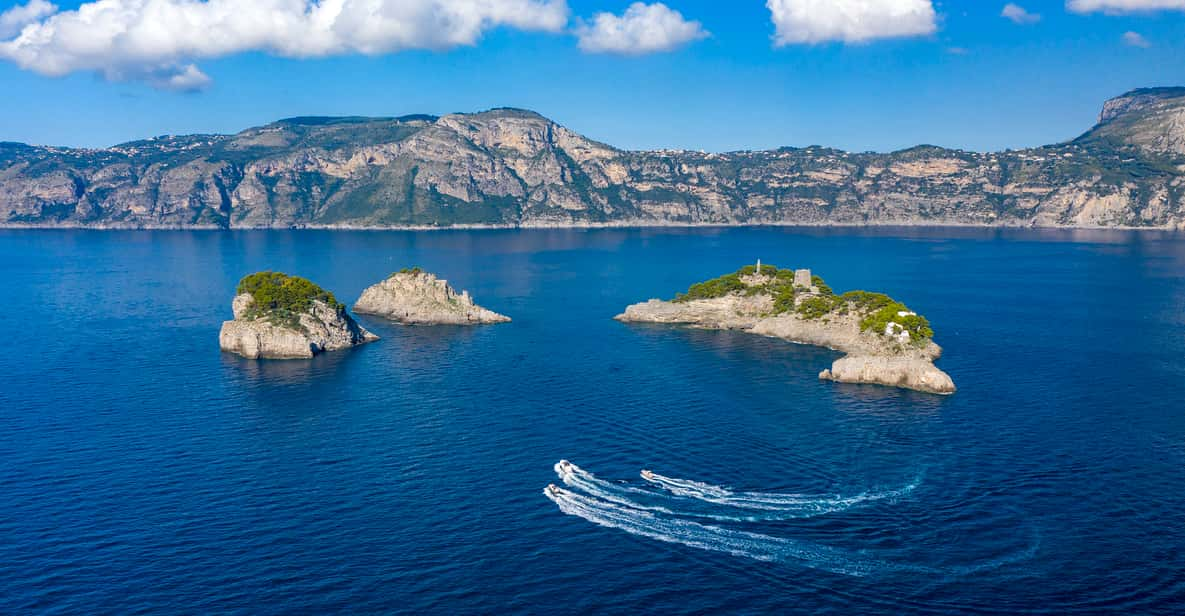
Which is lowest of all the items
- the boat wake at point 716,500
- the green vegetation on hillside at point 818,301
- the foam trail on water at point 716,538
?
the foam trail on water at point 716,538

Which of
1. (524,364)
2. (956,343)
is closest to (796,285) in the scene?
(956,343)

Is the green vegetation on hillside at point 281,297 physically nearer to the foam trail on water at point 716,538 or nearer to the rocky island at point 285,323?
the rocky island at point 285,323

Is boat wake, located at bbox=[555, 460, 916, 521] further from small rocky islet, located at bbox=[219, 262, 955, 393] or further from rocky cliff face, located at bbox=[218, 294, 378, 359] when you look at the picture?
rocky cliff face, located at bbox=[218, 294, 378, 359]

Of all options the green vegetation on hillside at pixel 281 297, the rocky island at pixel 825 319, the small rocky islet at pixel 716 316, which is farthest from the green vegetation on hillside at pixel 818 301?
the green vegetation on hillside at pixel 281 297

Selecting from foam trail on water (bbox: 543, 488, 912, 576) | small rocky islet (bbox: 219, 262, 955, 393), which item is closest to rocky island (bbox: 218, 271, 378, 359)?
small rocky islet (bbox: 219, 262, 955, 393)

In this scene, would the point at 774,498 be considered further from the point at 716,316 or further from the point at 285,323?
the point at 716,316
